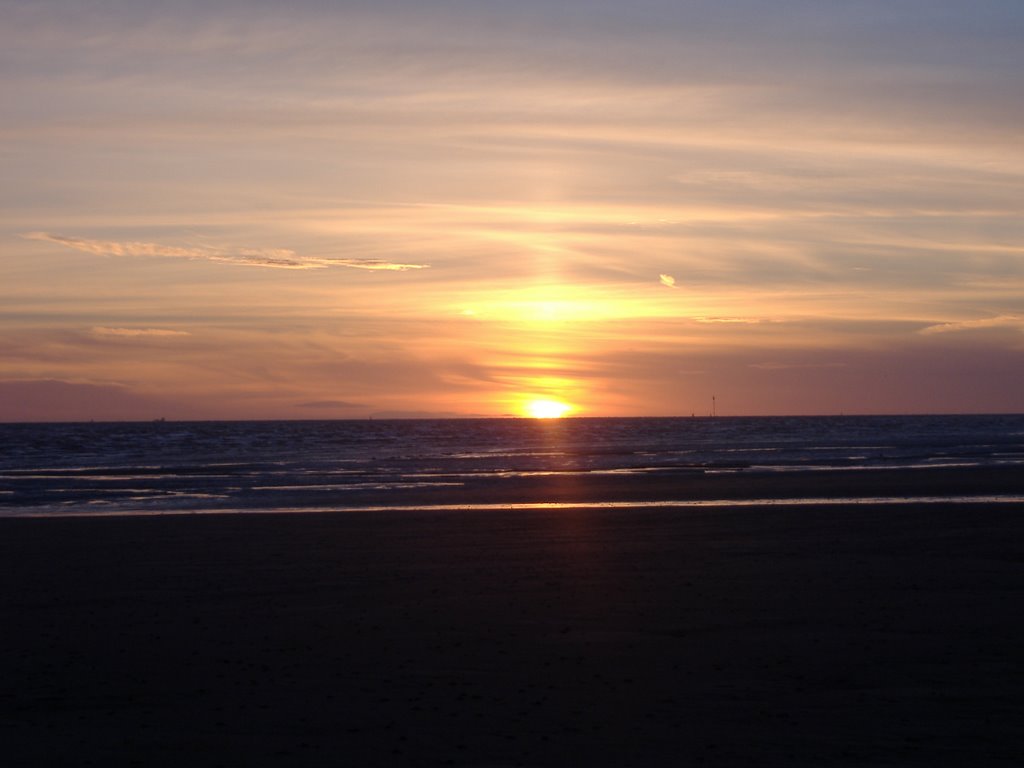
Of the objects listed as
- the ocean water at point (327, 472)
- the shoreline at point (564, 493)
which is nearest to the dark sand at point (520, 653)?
the shoreline at point (564, 493)

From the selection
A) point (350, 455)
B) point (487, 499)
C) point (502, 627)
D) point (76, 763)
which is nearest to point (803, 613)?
point (502, 627)

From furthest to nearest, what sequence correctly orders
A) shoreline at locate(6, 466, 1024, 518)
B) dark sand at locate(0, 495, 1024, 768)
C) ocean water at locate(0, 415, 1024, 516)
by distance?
ocean water at locate(0, 415, 1024, 516) → shoreline at locate(6, 466, 1024, 518) → dark sand at locate(0, 495, 1024, 768)

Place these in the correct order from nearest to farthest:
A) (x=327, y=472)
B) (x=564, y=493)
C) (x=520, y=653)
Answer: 1. (x=520, y=653)
2. (x=564, y=493)
3. (x=327, y=472)

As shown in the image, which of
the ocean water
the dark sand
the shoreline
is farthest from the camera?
the ocean water

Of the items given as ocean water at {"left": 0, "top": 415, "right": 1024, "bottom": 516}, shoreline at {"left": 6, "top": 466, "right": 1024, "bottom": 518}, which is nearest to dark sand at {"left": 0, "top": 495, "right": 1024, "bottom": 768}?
shoreline at {"left": 6, "top": 466, "right": 1024, "bottom": 518}

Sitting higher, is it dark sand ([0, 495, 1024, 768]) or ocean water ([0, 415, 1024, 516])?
ocean water ([0, 415, 1024, 516])

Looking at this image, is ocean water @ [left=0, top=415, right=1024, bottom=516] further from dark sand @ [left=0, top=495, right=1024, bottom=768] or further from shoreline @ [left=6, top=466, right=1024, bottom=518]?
dark sand @ [left=0, top=495, right=1024, bottom=768]

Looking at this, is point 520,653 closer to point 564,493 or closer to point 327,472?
point 564,493

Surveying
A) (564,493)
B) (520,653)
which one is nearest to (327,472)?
(564,493)

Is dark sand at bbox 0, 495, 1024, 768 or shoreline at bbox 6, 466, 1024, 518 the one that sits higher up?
shoreline at bbox 6, 466, 1024, 518

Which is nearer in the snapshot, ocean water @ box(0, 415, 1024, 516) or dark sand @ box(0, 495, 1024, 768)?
dark sand @ box(0, 495, 1024, 768)

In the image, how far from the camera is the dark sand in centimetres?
866

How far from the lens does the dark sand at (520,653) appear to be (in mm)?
8656

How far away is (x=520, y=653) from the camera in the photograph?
11.4 m
